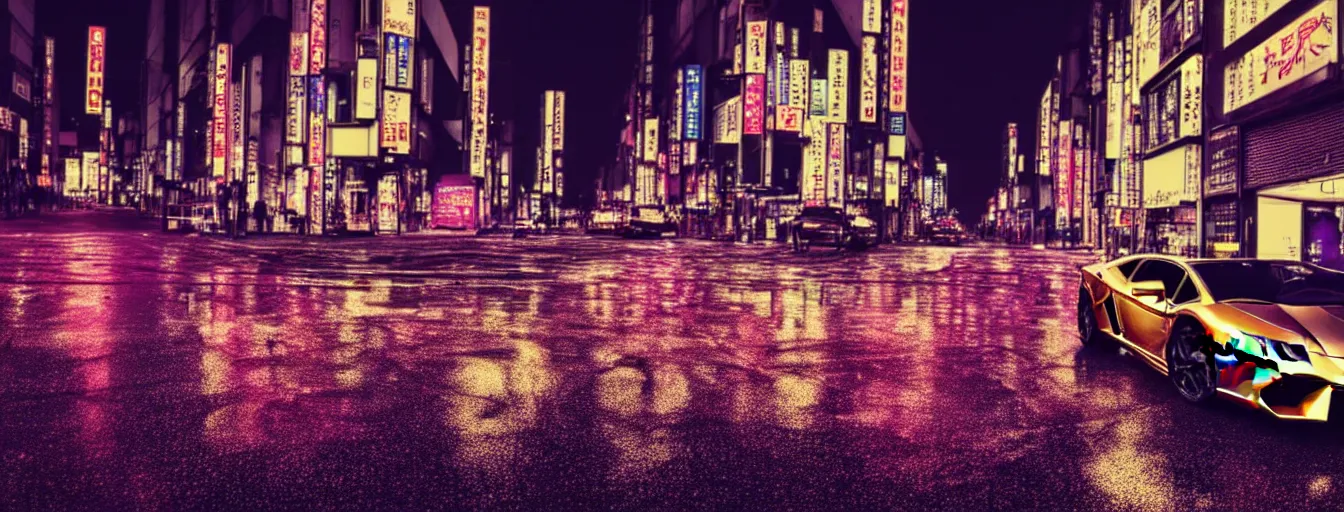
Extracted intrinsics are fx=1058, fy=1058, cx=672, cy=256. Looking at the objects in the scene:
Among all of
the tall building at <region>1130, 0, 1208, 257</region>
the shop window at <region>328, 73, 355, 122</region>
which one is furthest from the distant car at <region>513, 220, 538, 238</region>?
the tall building at <region>1130, 0, 1208, 257</region>

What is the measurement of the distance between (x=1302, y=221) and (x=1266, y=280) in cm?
2507

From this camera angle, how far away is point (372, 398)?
6664 mm

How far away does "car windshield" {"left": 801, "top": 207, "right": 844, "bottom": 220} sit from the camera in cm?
4131

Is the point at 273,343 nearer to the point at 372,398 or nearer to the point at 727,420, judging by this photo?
the point at 372,398

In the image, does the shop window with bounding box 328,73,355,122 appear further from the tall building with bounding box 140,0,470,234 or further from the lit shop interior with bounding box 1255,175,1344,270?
the lit shop interior with bounding box 1255,175,1344,270

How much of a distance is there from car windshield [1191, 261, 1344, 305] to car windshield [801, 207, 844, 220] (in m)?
33.3

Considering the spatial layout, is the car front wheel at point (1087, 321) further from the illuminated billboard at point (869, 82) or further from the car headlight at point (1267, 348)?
the illuminated billboard at point (869, 82)

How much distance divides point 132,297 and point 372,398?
28.7ft

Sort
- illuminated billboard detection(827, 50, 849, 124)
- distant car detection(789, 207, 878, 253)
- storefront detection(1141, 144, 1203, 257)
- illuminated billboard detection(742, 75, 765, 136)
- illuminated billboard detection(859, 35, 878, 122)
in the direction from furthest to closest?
illuminated billboard detection(827, 50, 849, 124) < illuminated billboard detection(742, 75, 765, 136) < illuminated billboard detection(859, 35, 878, 122) < distant car detection(789, 207, 878, 253) < storefront detection(1141, 144, 1203, 257)

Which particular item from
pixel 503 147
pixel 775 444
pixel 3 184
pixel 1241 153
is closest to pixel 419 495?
pixel 775 444

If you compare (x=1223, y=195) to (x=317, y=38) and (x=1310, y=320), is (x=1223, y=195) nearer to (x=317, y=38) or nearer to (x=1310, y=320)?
(x=1310, y=320)

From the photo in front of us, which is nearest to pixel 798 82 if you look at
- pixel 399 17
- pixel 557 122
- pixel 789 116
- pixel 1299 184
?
pixel 789 116

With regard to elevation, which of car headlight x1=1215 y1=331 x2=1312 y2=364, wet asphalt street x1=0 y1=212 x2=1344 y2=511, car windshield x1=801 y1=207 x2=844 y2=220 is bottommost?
wet asphalt street x1=0 y1=212 x2=1344 y2=511

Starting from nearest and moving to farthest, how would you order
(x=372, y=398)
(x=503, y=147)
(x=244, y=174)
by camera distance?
(x=372, y=398) → (x=244, y=174) → (x=503, y=147)
